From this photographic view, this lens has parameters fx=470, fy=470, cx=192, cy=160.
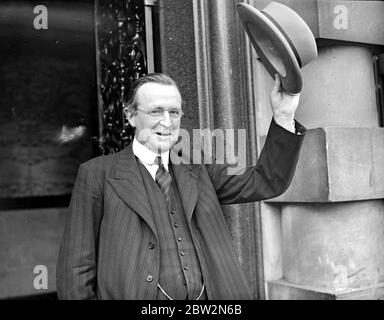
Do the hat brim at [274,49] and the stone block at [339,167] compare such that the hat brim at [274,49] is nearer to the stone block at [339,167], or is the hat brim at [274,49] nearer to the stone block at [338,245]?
the stone block at [339,167]

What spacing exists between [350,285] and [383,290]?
0.84 ft

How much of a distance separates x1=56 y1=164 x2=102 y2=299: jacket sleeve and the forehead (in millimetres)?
476

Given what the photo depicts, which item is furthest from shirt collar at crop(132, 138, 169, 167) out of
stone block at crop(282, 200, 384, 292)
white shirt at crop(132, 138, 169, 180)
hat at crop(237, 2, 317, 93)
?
stone block at crop(282, 200, 384, 292)

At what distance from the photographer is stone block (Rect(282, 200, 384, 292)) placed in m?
3.24

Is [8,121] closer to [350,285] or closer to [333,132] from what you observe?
[333,132]

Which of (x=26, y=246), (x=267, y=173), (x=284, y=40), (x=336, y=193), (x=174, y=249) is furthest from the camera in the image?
(x=26, y=246)

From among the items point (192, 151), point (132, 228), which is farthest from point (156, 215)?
point (192, 151)

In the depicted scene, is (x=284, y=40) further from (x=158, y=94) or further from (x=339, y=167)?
(x=339, y=167)

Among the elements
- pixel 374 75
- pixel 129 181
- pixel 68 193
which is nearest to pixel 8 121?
pixel 68 193

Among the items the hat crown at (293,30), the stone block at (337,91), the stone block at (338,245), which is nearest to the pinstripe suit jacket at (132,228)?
the hat crown at (293,30)

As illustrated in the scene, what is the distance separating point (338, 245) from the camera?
324cm

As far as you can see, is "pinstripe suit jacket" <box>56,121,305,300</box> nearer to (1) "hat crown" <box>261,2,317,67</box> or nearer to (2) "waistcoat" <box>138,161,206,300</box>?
(2) "waistcoat" <box>138,161,206,300</box>

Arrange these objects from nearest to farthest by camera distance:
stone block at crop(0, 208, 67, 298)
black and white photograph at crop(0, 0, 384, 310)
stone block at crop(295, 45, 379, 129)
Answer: black and white photograph at crop(0, 0, 384, 310) → stone block at crop(295, 45, 379, 129) → stone block at crop(0, 208, 67, 298)

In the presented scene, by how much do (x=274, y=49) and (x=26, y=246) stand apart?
3.36m
